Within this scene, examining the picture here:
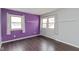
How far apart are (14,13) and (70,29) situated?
141 inches

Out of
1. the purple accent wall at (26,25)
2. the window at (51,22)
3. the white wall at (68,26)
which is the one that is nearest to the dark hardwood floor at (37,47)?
the white wall at (68,26)

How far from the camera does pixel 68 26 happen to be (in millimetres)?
4297

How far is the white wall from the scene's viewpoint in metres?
3.83

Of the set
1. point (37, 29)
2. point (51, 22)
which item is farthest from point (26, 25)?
point (51, 22)

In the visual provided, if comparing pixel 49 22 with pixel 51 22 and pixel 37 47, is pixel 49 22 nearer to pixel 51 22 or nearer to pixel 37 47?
pixel 51 22

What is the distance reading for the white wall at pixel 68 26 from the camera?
3.83m

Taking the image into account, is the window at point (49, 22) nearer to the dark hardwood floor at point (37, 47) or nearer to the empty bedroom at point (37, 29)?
the empty bedroom at point (37, 29)

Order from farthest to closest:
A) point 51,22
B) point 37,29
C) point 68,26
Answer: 1. point 37,29
2. point 51,22
3. point 68,26

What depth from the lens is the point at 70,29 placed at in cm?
416

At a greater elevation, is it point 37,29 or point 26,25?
point 26,25

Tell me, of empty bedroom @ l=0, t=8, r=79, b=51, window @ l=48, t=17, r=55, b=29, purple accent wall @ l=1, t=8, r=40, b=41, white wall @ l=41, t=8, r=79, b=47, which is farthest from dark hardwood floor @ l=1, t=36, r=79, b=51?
window @ l=48, t=17, r=55, b=29

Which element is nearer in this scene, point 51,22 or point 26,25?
point 51,22
